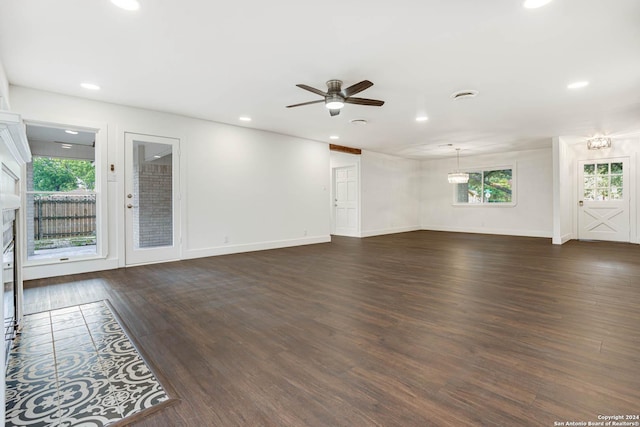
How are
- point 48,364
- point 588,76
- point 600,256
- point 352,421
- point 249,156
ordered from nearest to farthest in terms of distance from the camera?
point 352,421, point 48,364, point 588,76, point 600,256, point 249,156

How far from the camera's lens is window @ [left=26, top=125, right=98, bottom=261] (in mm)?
4379

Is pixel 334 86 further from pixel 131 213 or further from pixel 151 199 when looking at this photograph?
Result: pixel 131 213

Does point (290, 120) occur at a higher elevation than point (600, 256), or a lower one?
higher

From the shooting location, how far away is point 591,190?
26.5 feet

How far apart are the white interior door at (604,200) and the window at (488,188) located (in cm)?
165

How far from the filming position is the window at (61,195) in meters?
4.38

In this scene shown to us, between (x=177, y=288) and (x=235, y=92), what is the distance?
269 centimetres

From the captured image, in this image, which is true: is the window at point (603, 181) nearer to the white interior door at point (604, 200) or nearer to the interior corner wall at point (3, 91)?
the white interior door at point (604, 200)

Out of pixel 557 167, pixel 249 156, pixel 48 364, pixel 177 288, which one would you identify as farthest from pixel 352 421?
pixel 557 167

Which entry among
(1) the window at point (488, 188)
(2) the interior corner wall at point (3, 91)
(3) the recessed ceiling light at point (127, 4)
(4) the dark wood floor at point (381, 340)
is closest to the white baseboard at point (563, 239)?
(1) the window at point (488, 188)

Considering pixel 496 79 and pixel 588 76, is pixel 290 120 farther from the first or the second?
pixel 588 76

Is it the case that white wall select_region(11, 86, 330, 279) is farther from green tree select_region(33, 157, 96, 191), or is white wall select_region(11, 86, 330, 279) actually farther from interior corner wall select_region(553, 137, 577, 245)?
interior corner wall select_region(553, 137, 577, 245)

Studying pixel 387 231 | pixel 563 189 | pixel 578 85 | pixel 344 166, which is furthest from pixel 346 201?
pixel 578 85

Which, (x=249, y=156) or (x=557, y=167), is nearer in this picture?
(x=249, y=156)
